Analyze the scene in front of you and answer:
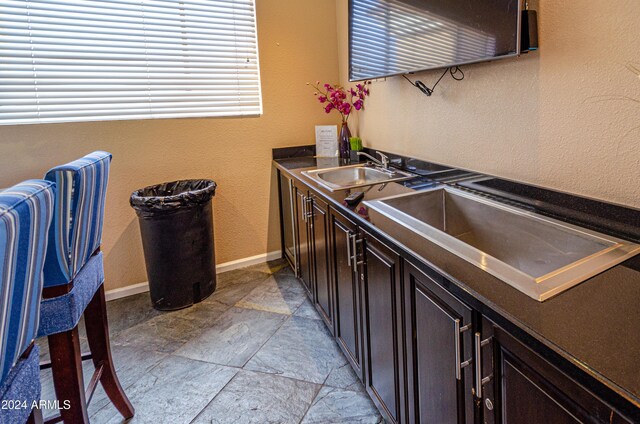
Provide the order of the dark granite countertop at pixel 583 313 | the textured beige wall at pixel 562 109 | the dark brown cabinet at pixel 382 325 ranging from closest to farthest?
the dark granite countertop at pixel 583 313
the textured beige wall at pixel 562 109
the dark brown cabinet at pixel 382 325

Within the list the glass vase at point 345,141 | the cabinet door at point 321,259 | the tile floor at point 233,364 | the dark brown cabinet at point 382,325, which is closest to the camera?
the dark brown cabinet at point 382,325

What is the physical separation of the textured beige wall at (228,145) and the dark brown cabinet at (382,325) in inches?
71.6

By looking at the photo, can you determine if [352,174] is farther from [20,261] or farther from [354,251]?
[20,261]

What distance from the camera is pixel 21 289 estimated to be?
0.80 metres

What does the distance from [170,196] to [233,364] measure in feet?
3.78

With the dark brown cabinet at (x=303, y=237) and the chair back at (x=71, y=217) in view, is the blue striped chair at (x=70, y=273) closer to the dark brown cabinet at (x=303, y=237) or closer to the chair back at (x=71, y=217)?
the chair back at (x=71, y=217)

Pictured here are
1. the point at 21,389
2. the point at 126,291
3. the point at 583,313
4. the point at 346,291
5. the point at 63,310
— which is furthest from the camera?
the point at 126,291

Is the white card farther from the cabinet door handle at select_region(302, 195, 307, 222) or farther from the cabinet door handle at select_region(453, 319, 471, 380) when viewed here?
the cabinet door handle at select_region(453, 319, 471, 380)

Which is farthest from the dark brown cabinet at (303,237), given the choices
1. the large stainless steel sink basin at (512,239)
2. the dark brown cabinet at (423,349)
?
the large stainless steel sink basin at (512,239)

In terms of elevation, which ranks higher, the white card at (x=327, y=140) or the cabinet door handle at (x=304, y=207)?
the white card at (x=327, y=140)

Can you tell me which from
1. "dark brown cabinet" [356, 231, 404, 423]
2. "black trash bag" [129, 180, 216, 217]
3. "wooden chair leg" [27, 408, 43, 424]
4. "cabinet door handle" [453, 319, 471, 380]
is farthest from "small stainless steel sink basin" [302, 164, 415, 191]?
"wooden chair leg" [27, 408, 43, 424]

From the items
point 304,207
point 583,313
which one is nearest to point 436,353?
point 583,313

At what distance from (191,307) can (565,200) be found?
2272mm

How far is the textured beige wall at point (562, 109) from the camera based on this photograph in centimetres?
117
